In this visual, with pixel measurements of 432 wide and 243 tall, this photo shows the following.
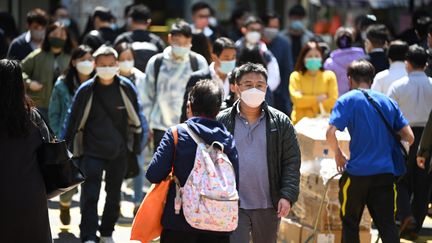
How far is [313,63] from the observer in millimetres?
10836

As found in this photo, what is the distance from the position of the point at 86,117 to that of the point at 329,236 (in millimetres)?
2412

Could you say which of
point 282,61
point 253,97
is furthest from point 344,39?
point 253,97

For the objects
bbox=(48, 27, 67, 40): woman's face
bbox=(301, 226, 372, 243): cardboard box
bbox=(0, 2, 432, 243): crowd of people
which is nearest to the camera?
bbox=(0, 2, 432, 243): crowd of people

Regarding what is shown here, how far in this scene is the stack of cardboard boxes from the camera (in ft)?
28.2

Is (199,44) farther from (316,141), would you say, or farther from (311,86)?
(316,141)

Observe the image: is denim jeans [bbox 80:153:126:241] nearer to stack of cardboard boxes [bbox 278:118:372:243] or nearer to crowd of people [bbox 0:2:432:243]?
crowd of people [bbox 0:2:432:243]

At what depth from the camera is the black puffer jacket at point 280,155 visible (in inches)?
268

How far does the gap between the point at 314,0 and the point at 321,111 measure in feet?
37.7

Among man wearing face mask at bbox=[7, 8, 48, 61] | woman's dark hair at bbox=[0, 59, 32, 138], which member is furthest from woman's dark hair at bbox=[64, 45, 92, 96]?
woman's dark hair at bbox=[0, 59, 32, 138]

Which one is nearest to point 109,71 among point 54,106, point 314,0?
point 54,106

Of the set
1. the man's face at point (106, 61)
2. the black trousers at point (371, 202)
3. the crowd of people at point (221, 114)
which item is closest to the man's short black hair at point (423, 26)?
the crowd of people at point (221, 114)

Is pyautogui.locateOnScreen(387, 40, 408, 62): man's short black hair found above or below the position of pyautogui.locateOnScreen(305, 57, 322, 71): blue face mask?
above

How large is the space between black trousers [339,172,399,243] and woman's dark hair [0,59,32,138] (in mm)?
2966

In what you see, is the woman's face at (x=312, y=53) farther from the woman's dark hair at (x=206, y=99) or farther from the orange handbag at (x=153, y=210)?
the orange handbag at (x=153, y=210)
